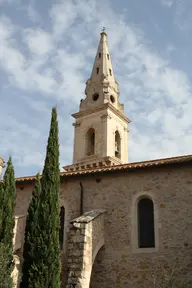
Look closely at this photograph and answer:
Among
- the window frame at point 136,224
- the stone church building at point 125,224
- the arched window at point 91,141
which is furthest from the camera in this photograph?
the arched window at point 91,141

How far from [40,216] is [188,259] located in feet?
18.8

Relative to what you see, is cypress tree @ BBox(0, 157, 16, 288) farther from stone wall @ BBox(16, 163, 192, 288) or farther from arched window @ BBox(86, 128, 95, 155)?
arched window @ BBox(86, 128, 95, 155)

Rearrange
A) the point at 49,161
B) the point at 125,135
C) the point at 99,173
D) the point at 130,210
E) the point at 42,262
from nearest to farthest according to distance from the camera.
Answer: the point at 42,262
the point at 49,161
the point at 130,210
the point at 99,173
the point at 125,135

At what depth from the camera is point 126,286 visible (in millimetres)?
14555

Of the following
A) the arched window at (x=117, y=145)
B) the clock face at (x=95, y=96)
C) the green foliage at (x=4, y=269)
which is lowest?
the green foliage at (x=4, y=269)

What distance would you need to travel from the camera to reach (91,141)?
30.7 meters

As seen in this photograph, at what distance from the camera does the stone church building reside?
553 inches

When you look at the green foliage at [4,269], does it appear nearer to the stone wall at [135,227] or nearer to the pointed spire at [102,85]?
the stone wall at [135,227]

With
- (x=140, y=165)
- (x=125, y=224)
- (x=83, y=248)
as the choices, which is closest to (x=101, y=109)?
(x=140, y=165)

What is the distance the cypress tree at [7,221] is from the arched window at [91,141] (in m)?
14.8

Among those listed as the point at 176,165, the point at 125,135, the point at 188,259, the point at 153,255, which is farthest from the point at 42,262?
the point at 125,135

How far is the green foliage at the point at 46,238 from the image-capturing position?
12430 mm

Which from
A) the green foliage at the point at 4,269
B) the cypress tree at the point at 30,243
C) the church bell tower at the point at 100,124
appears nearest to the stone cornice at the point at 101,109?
the church bell tower at the point at 100,124

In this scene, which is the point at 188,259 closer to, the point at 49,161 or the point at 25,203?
the point at 49,161
